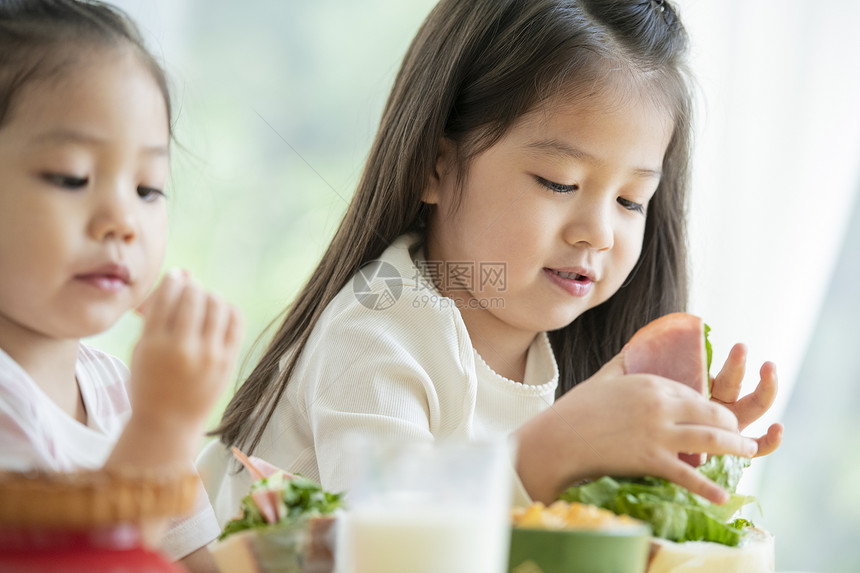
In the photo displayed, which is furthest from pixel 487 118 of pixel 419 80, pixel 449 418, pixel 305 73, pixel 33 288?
pixel 305 73

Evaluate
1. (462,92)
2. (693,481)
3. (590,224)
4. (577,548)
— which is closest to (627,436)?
(693,481)

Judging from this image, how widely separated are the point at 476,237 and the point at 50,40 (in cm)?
60

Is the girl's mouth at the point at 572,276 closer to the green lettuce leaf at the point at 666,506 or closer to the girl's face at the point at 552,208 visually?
the girl's face at the point at 552,208

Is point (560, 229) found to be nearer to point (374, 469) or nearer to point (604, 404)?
point (604, 404)

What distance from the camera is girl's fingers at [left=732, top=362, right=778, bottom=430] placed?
1049 mm

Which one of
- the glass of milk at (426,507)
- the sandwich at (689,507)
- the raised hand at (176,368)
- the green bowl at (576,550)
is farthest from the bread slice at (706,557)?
the raised hand at (176,368)

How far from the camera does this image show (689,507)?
0.72 metres

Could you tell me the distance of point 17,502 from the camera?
1.44ft

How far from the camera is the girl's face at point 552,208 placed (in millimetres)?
1088

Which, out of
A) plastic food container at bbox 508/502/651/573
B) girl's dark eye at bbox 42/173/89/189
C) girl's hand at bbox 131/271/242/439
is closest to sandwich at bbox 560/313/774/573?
plastic food container at bbox 508/502/651/573

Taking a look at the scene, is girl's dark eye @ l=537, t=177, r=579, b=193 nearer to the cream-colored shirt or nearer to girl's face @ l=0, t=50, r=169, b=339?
the cream-colored shirt

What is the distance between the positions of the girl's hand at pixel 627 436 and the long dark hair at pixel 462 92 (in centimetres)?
42

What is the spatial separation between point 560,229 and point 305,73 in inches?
62.4

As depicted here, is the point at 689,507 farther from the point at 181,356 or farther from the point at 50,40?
the point at 50,40
